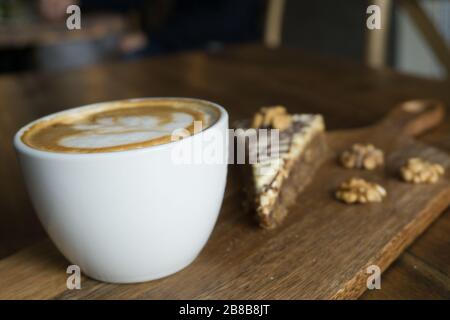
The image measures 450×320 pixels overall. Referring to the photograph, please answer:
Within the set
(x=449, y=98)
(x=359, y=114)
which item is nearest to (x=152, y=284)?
(x=359, y=114)

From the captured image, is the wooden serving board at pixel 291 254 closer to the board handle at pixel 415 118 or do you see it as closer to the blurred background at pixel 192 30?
the board handle at pixel 415 118

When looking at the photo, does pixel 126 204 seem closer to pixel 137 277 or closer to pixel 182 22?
pixel 137 277

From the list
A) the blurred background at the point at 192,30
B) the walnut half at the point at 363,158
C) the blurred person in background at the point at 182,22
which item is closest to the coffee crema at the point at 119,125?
the walnut half at the point at 363,158

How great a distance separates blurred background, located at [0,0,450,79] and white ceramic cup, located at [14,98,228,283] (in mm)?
1860

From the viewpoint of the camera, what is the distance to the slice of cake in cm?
62

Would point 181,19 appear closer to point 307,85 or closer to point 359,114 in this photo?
point 307,85

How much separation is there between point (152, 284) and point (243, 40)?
2351 mm

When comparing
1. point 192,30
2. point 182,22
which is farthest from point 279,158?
point 182,22

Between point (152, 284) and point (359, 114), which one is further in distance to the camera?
point (359, 114)

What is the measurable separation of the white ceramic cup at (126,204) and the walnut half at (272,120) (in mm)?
246

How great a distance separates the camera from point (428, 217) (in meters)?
0.62

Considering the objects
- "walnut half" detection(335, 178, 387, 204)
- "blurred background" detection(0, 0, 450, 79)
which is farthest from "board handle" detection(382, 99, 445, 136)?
"blurred background" detection(0, 0, 450, 79)

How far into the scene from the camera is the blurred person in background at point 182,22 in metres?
2.74

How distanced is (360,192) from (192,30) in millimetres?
2525
